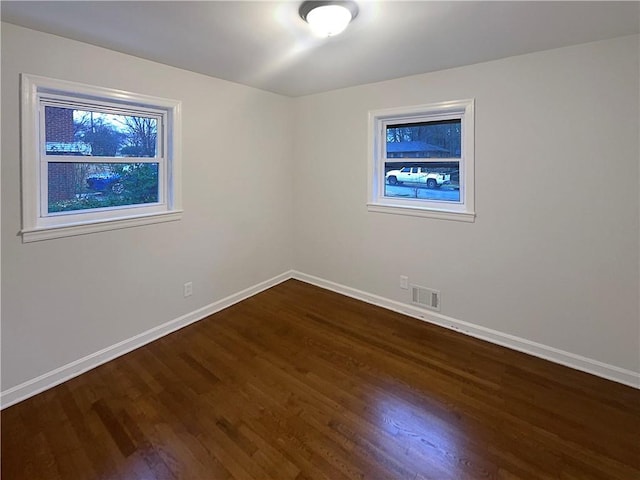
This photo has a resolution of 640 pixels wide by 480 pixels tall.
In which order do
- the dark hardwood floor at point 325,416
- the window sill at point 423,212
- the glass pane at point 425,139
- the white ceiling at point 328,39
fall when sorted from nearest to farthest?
the dark hardwood floor at point 325,416 < the white ceiling at point 328,39 < the window sill at point 423,212 < the glass pane at point 425,139

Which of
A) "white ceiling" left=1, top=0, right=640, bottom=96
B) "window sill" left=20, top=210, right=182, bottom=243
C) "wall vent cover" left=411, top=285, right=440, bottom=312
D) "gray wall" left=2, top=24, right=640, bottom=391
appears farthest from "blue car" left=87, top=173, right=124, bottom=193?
"wall vent cover" left=411, top=285, right=440, bottom=312

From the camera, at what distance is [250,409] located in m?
2.12

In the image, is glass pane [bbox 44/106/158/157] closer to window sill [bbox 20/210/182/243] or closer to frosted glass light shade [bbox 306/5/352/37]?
window sill [bbox 20/210/182/243]

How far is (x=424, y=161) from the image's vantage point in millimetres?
3355

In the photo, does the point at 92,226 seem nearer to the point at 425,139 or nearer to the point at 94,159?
the point at 94,159

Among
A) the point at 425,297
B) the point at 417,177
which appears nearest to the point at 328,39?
the point at 417,177

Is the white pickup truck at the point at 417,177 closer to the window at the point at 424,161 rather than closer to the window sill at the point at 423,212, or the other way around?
the window at the point at 424,161

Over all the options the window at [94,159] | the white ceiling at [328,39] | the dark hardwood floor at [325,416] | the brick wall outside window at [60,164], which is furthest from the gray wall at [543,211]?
the brick wall outside window at [60,164]

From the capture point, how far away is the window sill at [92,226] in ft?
7.25

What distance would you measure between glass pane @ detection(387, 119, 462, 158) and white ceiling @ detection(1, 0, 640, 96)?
544mm

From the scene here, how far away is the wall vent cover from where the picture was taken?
3270 millimetres

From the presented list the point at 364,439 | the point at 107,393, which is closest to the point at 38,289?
the point at 107,393

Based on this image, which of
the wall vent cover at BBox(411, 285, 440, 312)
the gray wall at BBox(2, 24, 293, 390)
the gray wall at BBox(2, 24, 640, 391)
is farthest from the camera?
the wall vent cover at BBox(411, 285, 440, 312)

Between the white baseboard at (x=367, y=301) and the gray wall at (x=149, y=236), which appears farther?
the white baseboard at (x=367, y=301)
